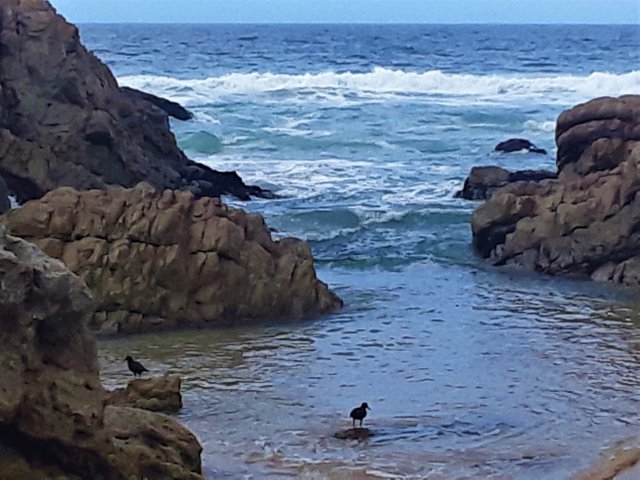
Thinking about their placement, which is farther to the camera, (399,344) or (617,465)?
(399,344)

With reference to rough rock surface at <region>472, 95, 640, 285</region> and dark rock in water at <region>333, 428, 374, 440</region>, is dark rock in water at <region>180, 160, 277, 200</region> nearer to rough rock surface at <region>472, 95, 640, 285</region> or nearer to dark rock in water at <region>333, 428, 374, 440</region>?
rough rock surface at <region>472, 95, 640, 285</region>

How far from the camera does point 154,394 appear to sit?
10.7 meters

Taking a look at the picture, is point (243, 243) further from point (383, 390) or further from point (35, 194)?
point (35, 194)

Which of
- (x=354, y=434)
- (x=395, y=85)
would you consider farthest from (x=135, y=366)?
(x=395, y=85)

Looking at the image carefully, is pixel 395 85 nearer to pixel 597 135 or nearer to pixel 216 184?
pixel 216 184

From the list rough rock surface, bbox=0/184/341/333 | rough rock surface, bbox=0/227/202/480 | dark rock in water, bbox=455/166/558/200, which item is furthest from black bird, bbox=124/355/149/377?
dark rock in water, bbox=455/166/558/200

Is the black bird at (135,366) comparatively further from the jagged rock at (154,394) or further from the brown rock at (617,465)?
the brown rock at (617,465)

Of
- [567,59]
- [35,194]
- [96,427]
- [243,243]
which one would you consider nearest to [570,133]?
[243,243]

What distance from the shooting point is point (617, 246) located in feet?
58.0

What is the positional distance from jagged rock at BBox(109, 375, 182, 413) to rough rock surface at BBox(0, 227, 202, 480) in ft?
8.96

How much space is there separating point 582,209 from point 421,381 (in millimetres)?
6969

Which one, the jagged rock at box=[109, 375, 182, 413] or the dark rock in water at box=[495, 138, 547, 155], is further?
the dark rock in water at box=[495, 138, 547, 155]

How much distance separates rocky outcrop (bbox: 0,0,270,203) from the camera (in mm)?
20531

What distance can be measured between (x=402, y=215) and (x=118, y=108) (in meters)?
5.67
